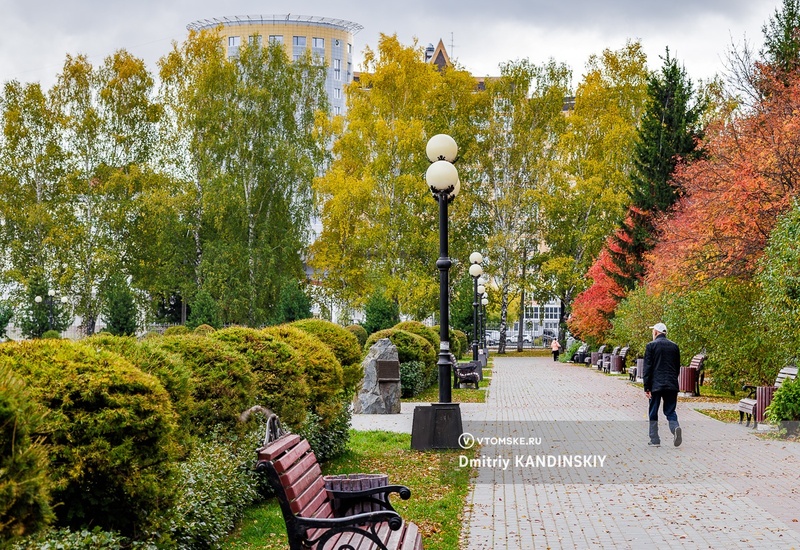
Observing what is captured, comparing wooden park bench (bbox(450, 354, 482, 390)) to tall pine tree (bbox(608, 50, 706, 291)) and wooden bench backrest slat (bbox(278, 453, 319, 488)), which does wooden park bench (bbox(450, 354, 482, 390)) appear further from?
wooden bench backrest slat (bbox(278, 453, 319, 488))

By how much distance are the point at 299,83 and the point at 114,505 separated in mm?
44750

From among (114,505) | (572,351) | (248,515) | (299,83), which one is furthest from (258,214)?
(114,505)

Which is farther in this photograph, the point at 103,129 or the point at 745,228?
the point at 103,129

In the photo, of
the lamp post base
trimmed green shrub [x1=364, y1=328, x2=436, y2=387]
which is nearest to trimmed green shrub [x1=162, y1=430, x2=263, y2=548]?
the lamp post base

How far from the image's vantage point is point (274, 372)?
10.1 m

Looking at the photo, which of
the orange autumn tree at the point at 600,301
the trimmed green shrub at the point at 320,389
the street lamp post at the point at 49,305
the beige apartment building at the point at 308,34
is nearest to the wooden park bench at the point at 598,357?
the orange autumn tree at the point at 600,301

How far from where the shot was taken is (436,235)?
49344 millimetres

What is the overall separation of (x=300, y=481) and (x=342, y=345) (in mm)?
9353

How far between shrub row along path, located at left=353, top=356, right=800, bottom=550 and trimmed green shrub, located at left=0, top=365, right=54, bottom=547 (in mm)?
4634

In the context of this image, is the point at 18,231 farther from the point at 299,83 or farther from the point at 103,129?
the point at 299,83

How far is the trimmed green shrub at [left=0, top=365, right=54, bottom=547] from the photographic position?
3.18 m

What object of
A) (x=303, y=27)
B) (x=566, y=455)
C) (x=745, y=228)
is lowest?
(x=566, y=455)

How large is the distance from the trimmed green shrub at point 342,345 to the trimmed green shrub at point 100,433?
934 centimetres

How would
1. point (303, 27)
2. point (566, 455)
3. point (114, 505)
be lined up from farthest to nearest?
1. point (303, 27)
2. point (566, 455)
3. point (114, 505)
